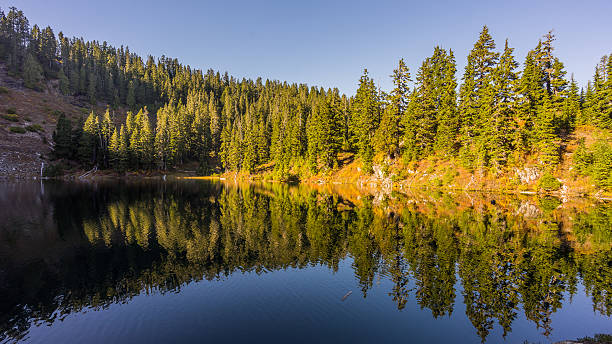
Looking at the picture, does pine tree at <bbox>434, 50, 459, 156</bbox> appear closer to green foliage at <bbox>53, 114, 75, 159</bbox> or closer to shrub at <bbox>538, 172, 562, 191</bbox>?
shrub at <bbox>538, 172, 562, 191</bbox>

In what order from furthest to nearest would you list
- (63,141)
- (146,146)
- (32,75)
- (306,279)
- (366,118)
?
1. (32,75)
2. (146,146)
3. (63,141)
4. (366,118)
5. (306,279)

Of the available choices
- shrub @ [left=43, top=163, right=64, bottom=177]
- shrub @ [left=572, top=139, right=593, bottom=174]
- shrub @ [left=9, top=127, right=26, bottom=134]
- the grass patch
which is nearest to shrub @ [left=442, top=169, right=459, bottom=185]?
shrub @ [left=572, top=139, right=593, bottom=174]

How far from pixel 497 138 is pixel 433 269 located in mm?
43775

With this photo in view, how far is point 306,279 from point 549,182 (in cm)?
4913

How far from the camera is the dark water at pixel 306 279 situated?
34.3ft

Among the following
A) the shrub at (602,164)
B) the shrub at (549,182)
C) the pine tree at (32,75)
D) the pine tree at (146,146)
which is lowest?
the shrub at (549,182)

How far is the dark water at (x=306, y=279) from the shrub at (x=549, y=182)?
20055 millimetres

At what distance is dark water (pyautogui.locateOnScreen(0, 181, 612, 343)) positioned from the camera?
10.5 meters

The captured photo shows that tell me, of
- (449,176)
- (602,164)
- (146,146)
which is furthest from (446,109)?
(146,146)

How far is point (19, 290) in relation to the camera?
13195 millimetres

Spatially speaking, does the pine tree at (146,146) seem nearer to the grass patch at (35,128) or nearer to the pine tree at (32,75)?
the grass patch at (35,128)

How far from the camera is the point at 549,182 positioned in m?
45.2

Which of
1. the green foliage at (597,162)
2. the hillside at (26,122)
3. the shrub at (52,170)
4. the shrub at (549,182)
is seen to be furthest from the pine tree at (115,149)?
the green foliage at (597,162)

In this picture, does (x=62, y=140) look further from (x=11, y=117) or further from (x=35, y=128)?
(x=11, y=117)
